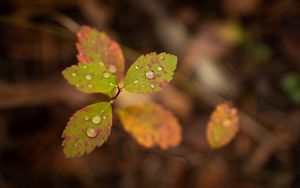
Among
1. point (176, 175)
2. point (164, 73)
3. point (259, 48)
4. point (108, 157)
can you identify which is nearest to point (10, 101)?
point (108, 157)

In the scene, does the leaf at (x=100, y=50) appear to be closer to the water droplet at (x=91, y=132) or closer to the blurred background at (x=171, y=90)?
the water droplet at (x=91, y=132)

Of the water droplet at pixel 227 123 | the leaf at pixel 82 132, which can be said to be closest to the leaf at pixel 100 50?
the leaf at pixel 82 132

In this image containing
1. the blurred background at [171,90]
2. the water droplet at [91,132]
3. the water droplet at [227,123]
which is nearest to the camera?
the water droplet at [91,132]

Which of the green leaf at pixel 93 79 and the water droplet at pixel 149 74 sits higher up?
the water droplet at pixel 149 74

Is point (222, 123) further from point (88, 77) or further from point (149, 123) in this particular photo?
point (88, 77)

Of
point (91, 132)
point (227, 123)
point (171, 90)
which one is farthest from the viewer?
point (171, 90)

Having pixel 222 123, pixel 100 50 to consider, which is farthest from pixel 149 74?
pixel 222 123

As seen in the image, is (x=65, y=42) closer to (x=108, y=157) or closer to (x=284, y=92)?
(x=108, y=157)

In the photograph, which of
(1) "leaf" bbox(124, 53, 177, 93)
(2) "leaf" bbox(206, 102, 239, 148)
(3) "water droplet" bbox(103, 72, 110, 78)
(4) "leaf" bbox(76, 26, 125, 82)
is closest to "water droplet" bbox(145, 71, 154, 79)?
(1) "leaf" bbox(124, 53, 177, 93)
